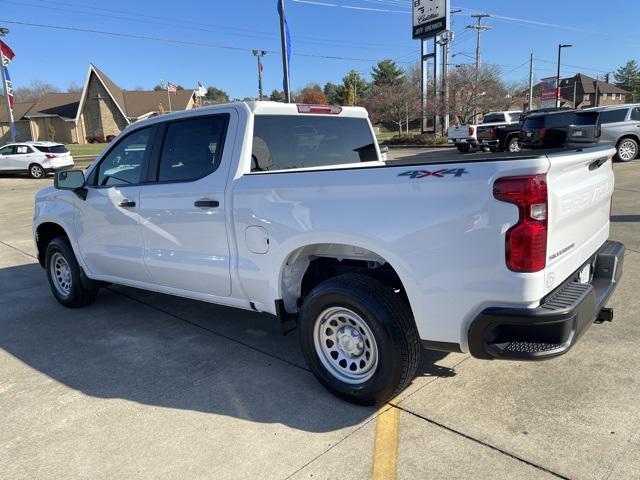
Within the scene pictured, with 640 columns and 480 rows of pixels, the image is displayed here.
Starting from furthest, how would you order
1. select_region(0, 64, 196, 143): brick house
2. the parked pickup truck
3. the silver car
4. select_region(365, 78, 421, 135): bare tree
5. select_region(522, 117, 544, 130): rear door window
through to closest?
select_region(0, 64, 196, 143): brick house < select_region(365, 78, 421, 135): bare tree < the parked pickup truck < select_region(522, 117, 544, 130): rear door window < the silver car

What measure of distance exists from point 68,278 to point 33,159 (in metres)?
21.4

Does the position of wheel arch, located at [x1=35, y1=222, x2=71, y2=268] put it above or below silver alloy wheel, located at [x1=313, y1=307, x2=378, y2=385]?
above

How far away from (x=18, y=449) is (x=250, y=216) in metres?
1.96

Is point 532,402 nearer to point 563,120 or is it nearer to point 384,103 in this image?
point 563,120

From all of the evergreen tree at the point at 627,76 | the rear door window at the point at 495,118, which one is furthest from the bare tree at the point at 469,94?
the evergreen tree at the point at 627,76

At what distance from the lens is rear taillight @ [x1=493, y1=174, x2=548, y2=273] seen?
2432 mm

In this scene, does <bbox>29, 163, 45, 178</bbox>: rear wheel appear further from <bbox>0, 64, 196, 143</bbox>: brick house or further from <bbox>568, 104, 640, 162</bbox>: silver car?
<bbox>0, 64, 196, 143</bbox>: brick house

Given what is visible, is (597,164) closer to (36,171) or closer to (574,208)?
(574,208)

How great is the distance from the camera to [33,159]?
77.7 feet

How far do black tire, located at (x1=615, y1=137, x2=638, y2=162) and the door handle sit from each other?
1683cm

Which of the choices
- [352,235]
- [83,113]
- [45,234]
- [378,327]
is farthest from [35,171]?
[83,113]

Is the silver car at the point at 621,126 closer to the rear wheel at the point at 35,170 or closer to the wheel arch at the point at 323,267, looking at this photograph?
the wheel arch at the point at 323,267

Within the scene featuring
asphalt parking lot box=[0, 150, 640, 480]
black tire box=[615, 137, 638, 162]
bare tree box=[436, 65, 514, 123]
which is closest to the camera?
asphalt parking lot box=[0, 150, 640, 480]

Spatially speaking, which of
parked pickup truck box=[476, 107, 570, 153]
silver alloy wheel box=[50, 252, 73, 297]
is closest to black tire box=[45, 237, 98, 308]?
silver alloy wheel box=[50, 252, 73, 297]
